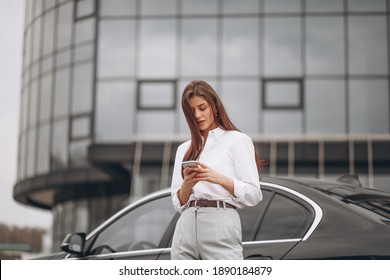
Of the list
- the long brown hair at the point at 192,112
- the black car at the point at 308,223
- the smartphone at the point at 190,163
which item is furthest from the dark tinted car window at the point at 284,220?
the smartphone at the point at 190,163

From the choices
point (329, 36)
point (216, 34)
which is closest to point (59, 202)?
point (216, 34)

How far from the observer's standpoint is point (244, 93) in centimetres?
1725

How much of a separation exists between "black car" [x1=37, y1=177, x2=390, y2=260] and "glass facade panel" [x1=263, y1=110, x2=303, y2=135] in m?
12.1

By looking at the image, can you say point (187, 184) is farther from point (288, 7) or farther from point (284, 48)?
point (288, 7)

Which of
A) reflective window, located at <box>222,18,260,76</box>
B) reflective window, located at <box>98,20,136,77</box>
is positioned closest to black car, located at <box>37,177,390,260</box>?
reflective window, located at <box>222,18,260,76</box>

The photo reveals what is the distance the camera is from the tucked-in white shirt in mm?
3453

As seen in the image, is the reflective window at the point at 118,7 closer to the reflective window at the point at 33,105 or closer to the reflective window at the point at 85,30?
the reflective window at the point at 85,30

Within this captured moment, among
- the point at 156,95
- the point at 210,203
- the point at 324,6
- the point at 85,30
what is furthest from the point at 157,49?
the point at 210,203

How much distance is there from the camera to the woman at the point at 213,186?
11.3 feet

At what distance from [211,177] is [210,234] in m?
0.28

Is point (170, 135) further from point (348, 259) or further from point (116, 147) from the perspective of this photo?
point (348, 259)

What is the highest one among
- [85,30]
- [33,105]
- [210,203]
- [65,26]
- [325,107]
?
[65,26]

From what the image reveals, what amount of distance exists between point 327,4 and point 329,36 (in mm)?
728

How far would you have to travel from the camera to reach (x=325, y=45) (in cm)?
1727
